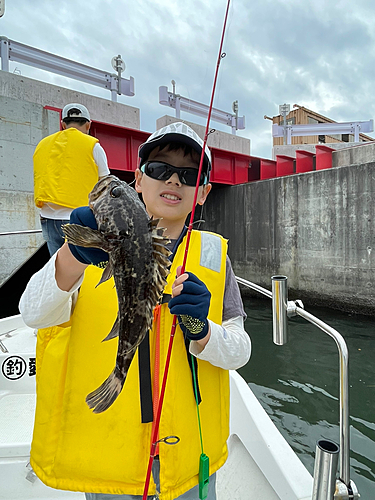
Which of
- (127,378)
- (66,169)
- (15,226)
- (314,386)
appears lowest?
(314,386)

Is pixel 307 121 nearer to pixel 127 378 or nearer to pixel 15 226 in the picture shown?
pixel 15 226

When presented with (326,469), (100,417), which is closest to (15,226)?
(100,417)

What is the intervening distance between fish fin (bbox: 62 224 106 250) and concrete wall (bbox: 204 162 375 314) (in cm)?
1241

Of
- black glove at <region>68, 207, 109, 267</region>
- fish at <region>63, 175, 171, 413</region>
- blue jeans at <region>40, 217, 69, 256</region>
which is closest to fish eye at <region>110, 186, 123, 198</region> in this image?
fish at <region>63, 175, 171, 413</region>

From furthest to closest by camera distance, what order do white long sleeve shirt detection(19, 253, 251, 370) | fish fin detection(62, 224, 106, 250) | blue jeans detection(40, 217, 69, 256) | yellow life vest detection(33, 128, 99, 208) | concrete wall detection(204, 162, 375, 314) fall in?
1. concrete wall detection(204, 162, 375, 314)
2. blue jeans detection(40, 217, 69, 256)
3. yellow life vest detection(33, 128, 99, 208)
4. white long sleeve shirt detection(19, 253, 251, 370)
5. fish fin detection(62, 224, 106, 250)

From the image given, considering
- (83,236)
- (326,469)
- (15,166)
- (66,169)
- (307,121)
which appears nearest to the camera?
(83,236)

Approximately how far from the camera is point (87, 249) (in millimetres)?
1314

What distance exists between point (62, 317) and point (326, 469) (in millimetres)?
1516

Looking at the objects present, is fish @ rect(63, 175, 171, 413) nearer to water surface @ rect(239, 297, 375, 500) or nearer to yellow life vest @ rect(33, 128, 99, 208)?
yellow life vest @ rect(33, 128, 99, 208)

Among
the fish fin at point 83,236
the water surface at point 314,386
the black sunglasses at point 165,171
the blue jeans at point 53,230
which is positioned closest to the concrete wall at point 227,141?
the water surface at point 314,386

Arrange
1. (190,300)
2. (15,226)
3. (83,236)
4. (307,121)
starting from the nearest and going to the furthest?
1. (83,236)
2. (190,300)
3. (15,226)
4. (307,121)

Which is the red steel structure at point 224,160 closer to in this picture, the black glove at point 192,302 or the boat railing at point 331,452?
the boat railing at point 331,452

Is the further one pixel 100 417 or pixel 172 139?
pixel 172 139

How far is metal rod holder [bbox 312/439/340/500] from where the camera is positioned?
1.47m
